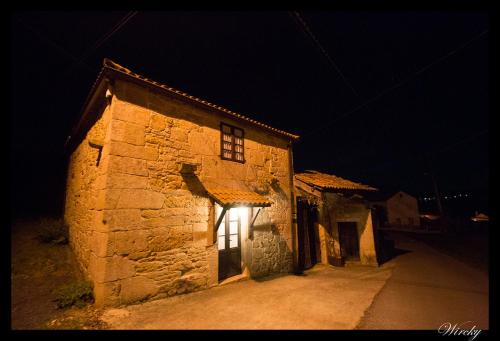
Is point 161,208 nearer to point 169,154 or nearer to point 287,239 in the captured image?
point 169,154

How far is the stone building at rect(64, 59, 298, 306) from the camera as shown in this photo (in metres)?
4.81

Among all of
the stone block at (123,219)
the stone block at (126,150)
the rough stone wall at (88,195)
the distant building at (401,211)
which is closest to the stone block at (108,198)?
the stone block at (123,219)

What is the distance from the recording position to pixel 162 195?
5.48 meters

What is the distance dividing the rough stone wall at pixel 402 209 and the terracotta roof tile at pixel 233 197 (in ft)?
103

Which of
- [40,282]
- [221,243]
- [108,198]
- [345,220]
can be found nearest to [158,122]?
[108,198]

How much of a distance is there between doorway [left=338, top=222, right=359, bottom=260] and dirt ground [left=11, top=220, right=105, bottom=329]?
10.2 meters

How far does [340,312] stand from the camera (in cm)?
479

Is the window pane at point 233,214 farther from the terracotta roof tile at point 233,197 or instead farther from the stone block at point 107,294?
the stone block at point 107,294

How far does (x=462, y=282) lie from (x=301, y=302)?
6759 mm

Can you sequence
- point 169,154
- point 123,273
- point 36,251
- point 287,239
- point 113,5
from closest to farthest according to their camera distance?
point 113,5, point 123,273, point 169,154, point 36,251, point 287,239

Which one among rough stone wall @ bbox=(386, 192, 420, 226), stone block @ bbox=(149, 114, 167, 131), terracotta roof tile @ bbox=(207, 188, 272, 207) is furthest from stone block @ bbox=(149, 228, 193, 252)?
rough stone wall @ bbox=(386, 192, 420, 226)

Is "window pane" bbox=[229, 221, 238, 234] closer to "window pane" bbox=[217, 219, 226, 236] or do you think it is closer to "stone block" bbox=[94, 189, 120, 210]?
"window pane" bbox=[217, 219, 226, 236]

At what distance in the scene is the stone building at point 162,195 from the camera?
15.8 feet

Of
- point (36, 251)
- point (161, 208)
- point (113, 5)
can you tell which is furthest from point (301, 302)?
point (36, 251)
